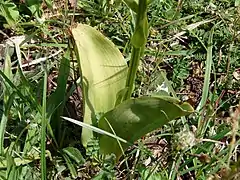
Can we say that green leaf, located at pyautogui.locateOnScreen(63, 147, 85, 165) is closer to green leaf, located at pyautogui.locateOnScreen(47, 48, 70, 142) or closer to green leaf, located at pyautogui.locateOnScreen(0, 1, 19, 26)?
green leaf, located at pyautogui.locateOnScreen(47, 48, 70, 142)

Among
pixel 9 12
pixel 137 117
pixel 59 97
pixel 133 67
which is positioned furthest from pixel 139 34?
pixel 9 12

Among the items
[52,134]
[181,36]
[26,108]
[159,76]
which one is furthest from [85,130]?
[181,36]

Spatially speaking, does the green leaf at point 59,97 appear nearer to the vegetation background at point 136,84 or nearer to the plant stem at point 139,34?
the vegetation background at point 136,84

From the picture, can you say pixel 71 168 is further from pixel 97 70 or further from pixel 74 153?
pixel 97 70

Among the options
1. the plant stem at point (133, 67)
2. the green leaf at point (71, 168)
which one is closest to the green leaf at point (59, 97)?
the green leaf at point (71, 168)

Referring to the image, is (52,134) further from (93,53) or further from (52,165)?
(93,53)

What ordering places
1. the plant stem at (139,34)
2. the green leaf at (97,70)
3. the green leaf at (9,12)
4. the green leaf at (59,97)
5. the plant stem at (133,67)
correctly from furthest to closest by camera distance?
the green leaf at (9,12) < the green leaf at (59,97) < the green leaf at (97,70) < the plant stem at (133,67) < the plant stem at (139,34)

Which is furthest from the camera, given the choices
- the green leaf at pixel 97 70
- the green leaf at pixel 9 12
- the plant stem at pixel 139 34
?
the green leaf at pixel 9 12
